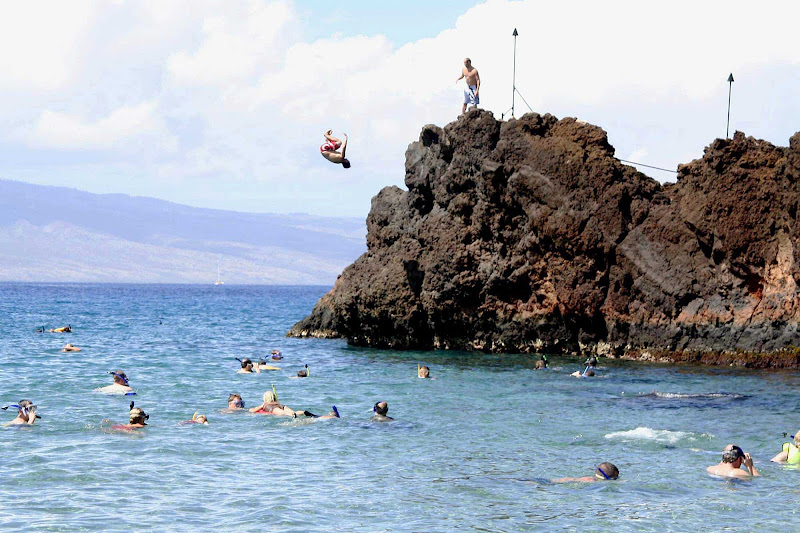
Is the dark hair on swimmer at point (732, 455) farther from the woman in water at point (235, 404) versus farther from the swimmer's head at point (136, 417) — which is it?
the swimmer's head at point (136, 417)

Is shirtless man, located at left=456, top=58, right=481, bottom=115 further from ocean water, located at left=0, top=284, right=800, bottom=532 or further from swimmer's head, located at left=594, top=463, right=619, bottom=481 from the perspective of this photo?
swimmer's head, located at left=594, top=463, right=619, bottom=481

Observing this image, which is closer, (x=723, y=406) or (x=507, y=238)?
(x=723, y=406)

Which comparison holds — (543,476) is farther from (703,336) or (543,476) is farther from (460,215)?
(460,215)

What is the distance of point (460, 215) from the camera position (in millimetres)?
43625

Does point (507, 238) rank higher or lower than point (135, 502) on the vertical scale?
higher

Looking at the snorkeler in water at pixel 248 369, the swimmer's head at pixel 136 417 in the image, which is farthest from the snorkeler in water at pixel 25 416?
the snorkeler in water at pixel 248 369

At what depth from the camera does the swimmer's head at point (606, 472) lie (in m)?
18.7

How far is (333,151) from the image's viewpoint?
86.4 feet

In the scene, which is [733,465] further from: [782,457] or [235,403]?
[235,403]

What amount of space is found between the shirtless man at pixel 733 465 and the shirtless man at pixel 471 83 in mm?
24426

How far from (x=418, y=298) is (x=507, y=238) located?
196 inches

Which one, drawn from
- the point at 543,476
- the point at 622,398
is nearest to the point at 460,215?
the point at 622,398

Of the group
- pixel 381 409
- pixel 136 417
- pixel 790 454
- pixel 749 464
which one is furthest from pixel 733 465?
pixel 136 417

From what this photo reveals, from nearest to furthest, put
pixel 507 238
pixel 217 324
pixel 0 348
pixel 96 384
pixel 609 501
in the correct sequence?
pixel 609 501 < pixel 96 384 < pixel 507 238 < pixel 0 348 < pixel 217 324
